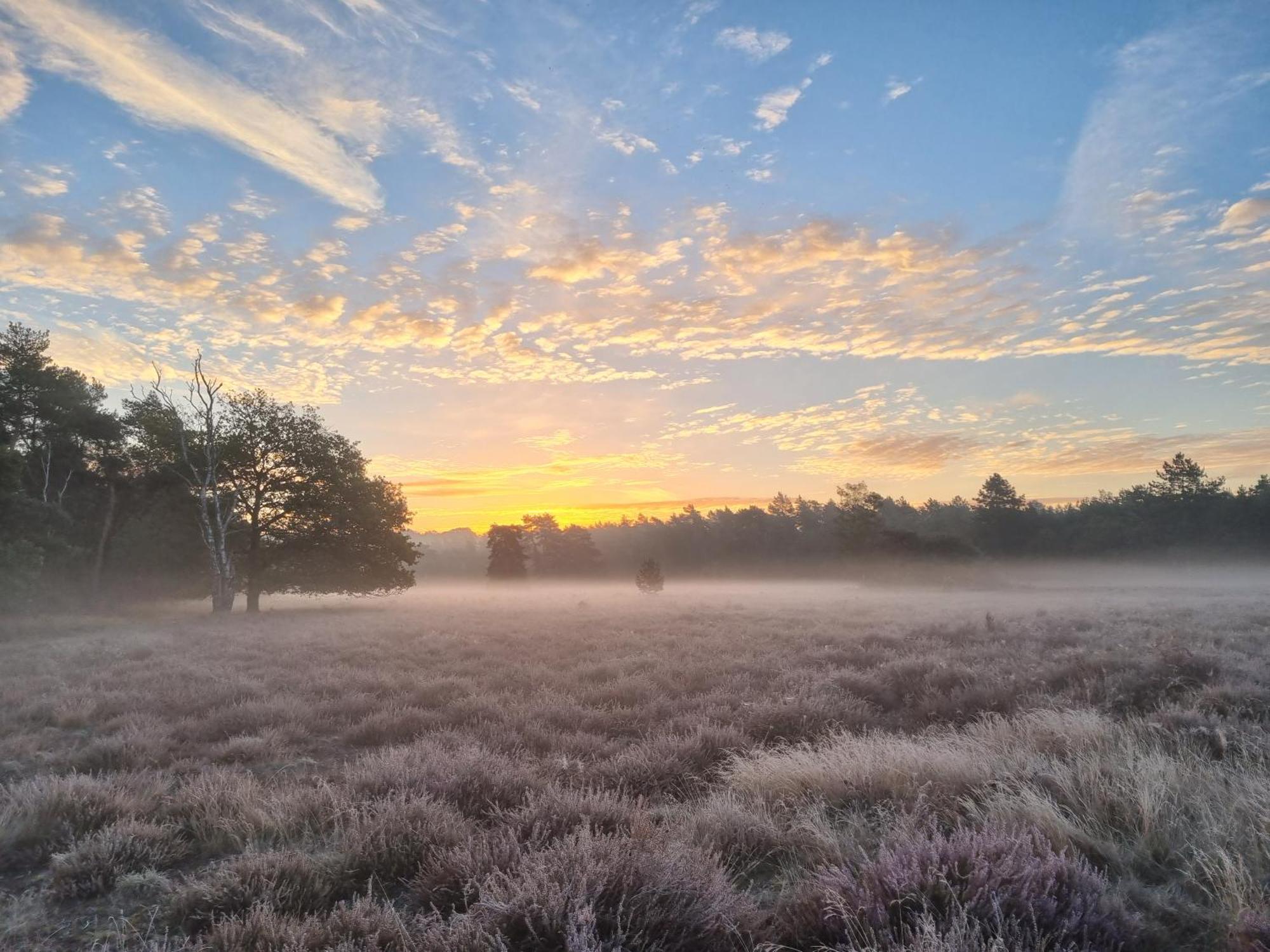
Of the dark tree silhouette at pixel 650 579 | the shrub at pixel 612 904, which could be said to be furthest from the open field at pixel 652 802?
the dark tree silhouette at pixel 650 579

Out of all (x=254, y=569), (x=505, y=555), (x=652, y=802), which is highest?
(x=254, y=569)

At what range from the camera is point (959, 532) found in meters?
61.1

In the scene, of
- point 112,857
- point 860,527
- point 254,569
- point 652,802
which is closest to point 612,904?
point 652,802

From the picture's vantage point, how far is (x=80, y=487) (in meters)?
25.8

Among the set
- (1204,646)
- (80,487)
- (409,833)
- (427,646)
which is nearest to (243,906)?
(409,833)

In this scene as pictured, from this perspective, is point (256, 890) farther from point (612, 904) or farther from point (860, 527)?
point (860, 527)

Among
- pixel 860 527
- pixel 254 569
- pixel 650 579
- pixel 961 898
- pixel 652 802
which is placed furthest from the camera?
pixel 860 527

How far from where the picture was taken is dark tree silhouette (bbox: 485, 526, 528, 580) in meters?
63.9

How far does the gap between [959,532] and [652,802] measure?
64131 mm

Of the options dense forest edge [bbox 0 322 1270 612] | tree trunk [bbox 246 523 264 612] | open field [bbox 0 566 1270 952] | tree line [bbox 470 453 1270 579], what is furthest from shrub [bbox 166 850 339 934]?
tree line [bbox 470 453 1270 579]

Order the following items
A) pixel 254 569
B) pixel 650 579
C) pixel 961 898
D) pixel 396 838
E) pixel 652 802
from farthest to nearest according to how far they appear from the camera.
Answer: pixel 650 579 → pixel 254 569 → pixel 652 802 → pixel 396 838 → pixel 961 898

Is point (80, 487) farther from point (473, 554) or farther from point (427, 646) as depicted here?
point (473, 554)

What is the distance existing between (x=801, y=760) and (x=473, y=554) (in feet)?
339

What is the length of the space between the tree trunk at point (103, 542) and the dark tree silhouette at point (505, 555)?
39150 mm
